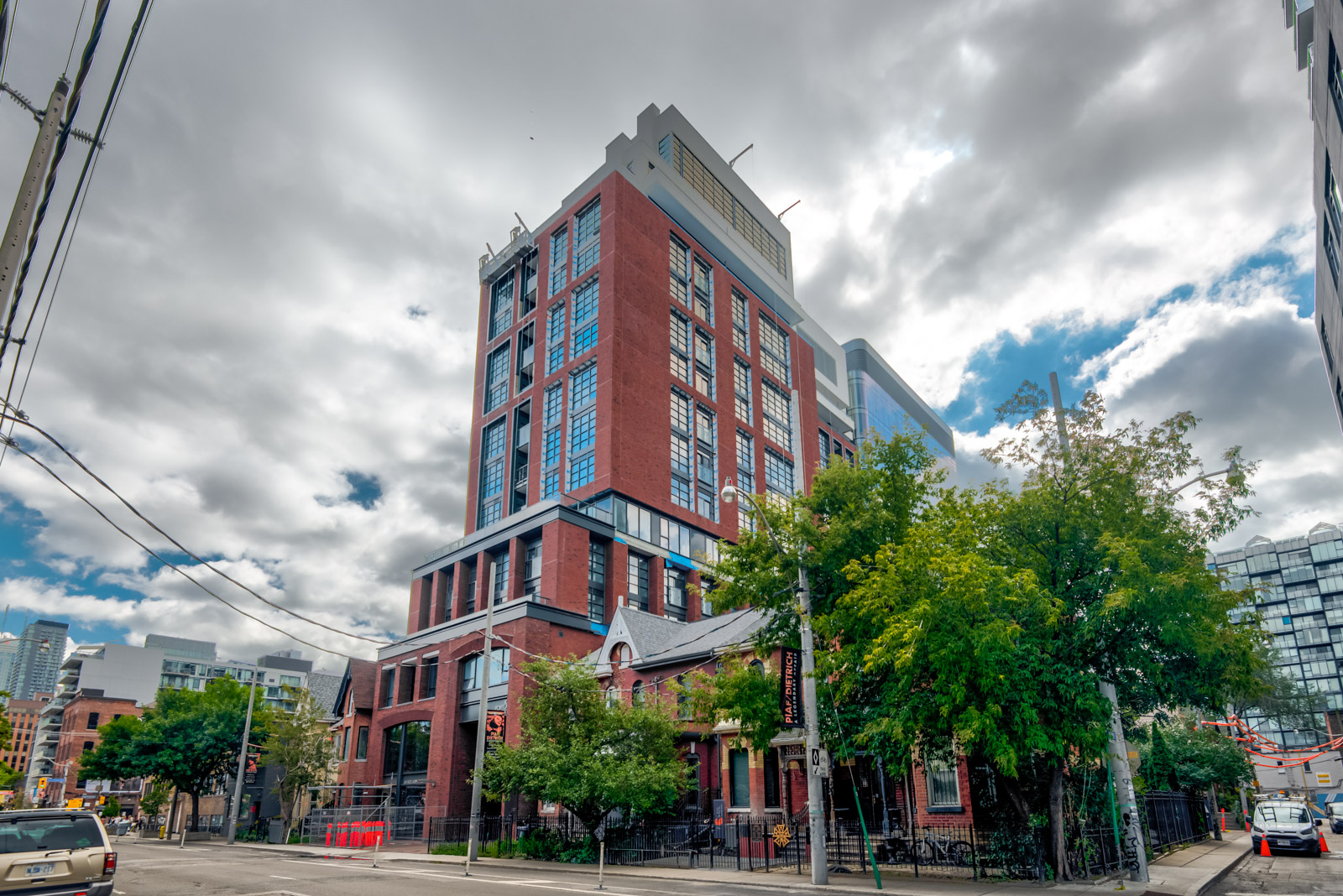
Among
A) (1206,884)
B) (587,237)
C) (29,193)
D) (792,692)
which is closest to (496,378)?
(587,237)

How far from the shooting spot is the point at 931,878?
19.4 metres

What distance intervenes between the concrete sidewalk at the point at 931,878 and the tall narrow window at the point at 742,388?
47399 mm

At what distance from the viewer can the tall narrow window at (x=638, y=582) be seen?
177 feet

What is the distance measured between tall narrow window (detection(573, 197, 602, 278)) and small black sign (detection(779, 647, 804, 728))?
47.2 m

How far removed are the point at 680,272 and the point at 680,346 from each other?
731 centimetres

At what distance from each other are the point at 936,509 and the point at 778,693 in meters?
6.49

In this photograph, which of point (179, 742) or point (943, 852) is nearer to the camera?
point (943, 852)

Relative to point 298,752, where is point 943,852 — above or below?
below

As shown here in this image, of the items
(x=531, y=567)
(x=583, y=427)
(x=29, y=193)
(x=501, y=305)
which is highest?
(x=501, y=305)

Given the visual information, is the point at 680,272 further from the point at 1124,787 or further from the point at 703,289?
the point at 1124,787

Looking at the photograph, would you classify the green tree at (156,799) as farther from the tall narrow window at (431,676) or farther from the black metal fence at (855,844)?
the black metal fence at (855,844)

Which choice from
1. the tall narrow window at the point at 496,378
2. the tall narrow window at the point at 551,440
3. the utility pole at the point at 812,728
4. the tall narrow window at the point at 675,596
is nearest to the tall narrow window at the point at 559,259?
the tall narrow window at the point at 496,378

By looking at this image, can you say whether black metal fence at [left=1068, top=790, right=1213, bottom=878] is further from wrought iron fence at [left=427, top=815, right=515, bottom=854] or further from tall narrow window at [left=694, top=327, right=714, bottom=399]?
tall narrow window at [left=694, top=327, right=714, bottom=399]

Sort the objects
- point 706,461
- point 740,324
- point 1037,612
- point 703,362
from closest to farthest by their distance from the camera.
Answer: point 1037,612 → point 706,461 → point 703,362 → point 740,324
